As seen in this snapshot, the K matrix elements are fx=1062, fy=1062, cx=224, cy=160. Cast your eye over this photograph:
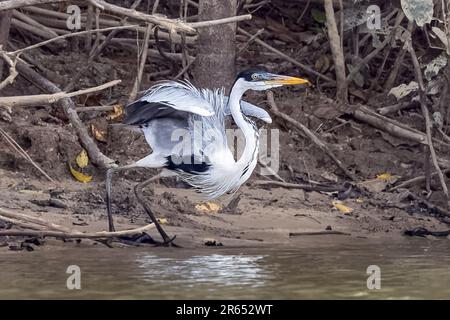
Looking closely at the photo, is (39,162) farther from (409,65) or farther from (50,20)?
(409,65)

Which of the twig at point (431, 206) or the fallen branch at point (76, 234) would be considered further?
the twig at point (431, 206)

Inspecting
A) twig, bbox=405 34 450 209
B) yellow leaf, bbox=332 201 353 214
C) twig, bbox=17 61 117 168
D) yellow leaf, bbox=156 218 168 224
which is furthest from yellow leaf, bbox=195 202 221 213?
twig, bbox=405 34 450 209

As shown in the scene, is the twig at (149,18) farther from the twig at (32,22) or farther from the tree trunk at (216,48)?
the twig at (32,22)

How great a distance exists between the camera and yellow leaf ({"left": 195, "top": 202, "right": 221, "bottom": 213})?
8.30 m

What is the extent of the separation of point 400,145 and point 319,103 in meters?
0.94

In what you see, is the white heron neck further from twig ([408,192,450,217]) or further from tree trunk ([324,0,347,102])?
tree trunk ([324,0,347,102])

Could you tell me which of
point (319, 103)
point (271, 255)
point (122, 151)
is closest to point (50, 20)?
point (122, 151)

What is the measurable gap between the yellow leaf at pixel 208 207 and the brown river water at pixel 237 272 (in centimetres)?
82

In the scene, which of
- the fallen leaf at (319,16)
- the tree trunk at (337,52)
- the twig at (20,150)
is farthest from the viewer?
the fallen leaf at (319,16)

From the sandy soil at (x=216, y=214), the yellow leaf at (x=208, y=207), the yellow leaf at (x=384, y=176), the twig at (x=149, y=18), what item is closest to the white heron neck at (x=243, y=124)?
the sandy soil at (x=216, y=214)

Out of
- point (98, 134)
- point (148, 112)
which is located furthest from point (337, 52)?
point (148, 112)

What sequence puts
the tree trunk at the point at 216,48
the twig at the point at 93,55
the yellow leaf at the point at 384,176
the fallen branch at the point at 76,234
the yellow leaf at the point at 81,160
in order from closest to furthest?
1. the fallen branch at the point at 76,234
2. the yellow leaf at the point at 81,160
3. the tree trunk at the point at 216,48
4. the yellow leaf at the point at 384,176
5. the twig at the point at 93,55

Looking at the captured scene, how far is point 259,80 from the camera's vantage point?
7.93 metres

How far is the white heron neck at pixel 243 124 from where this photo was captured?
7.75m
